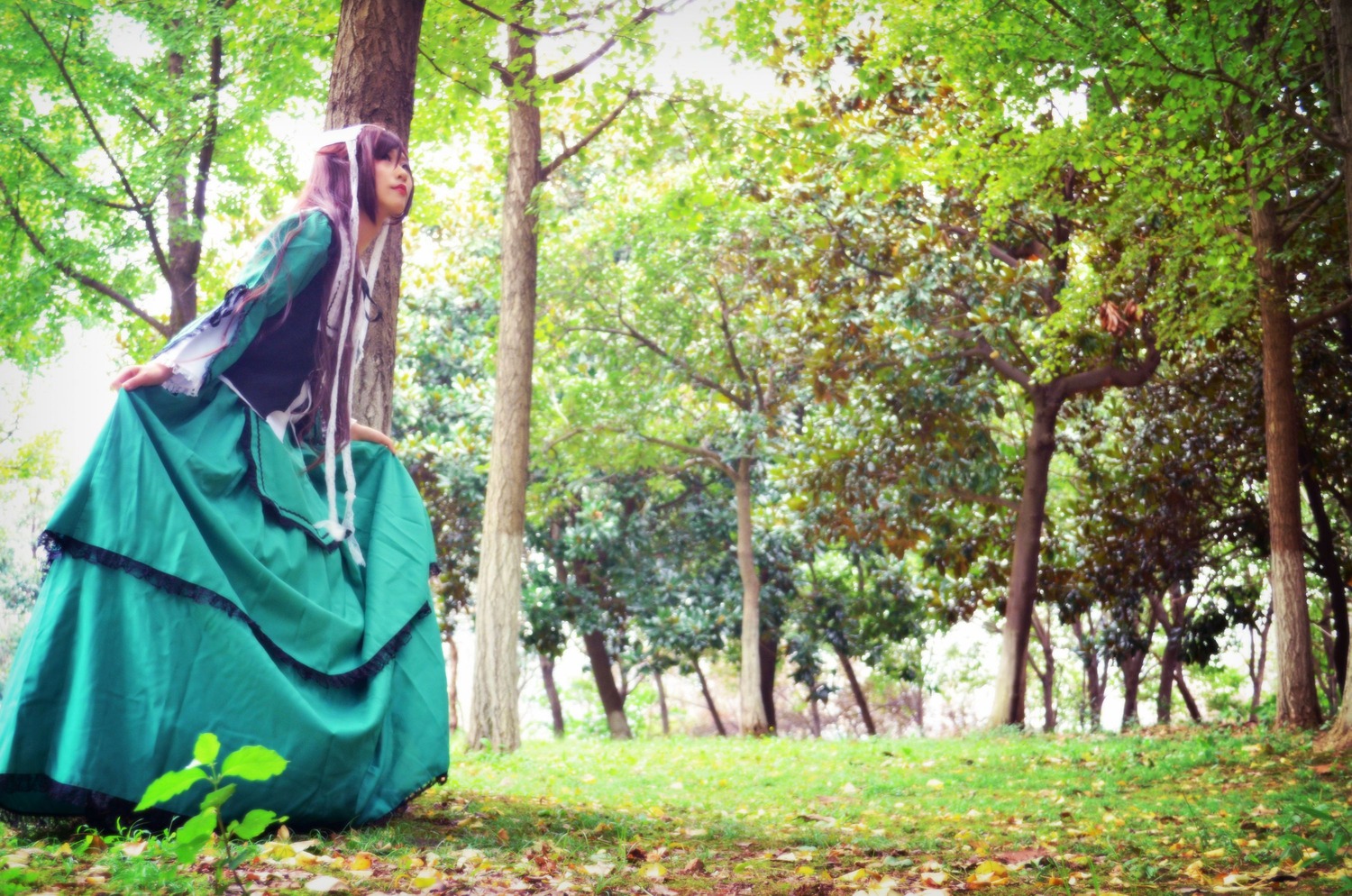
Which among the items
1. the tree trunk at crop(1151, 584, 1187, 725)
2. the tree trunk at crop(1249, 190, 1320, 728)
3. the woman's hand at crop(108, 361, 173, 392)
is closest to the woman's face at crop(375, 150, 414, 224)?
the woman's hand at crop(108, 361, 173, 392)

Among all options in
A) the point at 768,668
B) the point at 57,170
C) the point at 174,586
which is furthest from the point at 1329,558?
the point at 57,170

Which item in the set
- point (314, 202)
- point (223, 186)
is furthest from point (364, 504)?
point (223, 186)

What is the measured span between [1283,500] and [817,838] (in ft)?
22.8

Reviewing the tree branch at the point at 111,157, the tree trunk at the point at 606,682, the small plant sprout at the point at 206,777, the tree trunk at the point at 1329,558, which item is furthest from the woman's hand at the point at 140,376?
the tree trunk at the point at 606,682

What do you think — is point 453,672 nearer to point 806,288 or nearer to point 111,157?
point 806,288

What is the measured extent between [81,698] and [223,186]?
9.51 metres

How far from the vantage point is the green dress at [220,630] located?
3.36 metres

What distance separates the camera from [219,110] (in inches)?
419

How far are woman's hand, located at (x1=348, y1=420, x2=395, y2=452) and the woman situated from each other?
12mm

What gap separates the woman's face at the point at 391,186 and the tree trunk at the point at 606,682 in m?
16.2

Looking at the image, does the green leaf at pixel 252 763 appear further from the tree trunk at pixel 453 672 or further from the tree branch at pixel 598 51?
the tree trunk at pixel 453 672

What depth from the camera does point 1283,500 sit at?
9438 millimetres

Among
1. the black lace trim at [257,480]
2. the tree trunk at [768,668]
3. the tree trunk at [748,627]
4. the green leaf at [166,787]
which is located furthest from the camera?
the tree trunk at [768,668]

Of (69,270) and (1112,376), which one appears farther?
(1112,376)
